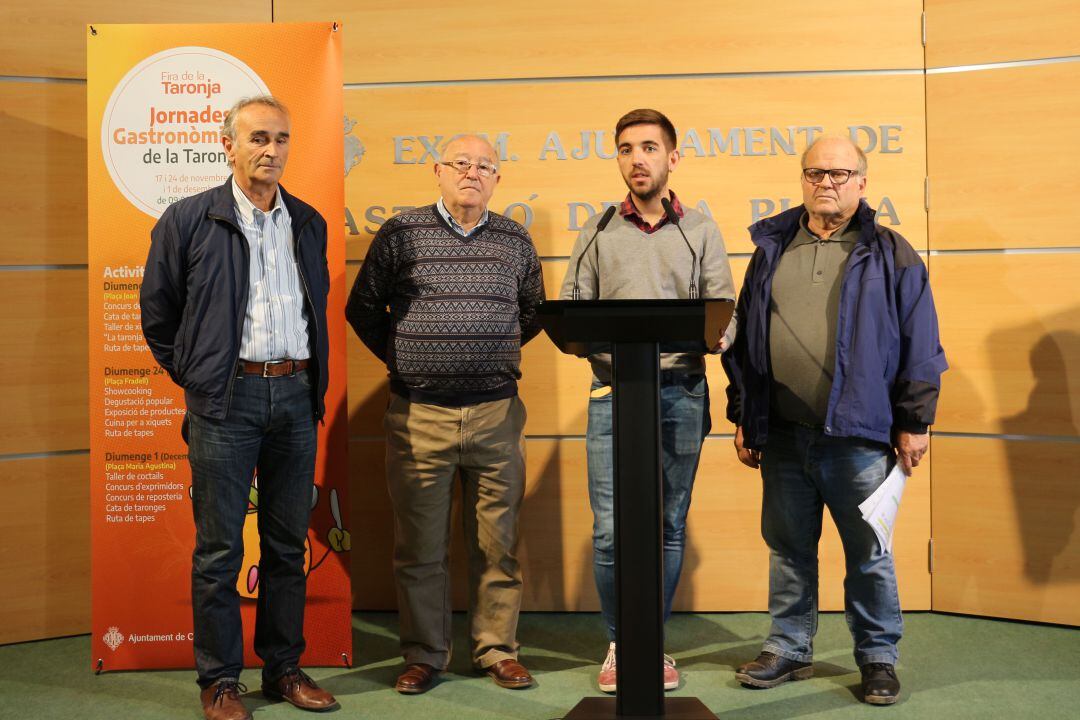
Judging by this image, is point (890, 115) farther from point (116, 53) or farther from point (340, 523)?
point (116, 53)

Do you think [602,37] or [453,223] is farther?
[602,37]

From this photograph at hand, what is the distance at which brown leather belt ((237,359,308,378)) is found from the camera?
9.66 ft

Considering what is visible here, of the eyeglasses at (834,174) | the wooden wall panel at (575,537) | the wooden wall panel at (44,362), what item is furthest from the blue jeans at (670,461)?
the wooden wall panel at (44,362)

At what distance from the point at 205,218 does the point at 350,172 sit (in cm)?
127

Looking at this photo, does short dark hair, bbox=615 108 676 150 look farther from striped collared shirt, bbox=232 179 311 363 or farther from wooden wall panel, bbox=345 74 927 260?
striped collared shirt, bbox=232 179 311 363

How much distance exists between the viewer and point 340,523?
11.4ft

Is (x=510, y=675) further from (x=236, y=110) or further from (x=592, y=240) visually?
(x=236, y=110)

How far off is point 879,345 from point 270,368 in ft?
5.97

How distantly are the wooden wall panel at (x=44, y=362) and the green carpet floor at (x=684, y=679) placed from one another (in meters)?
0.82

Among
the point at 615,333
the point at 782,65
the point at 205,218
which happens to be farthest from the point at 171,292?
the point at 782,65

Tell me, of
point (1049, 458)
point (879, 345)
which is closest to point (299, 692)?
point (879, 345)

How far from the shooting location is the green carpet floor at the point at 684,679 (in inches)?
120

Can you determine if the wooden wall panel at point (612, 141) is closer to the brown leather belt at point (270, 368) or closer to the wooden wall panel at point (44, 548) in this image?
the brown leather belt at point (270, 368)

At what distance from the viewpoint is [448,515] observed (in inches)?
133
